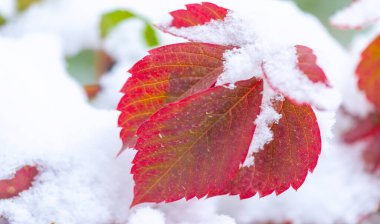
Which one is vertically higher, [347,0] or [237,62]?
[347,0]

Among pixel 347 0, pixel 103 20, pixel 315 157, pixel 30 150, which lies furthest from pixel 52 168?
pixel 347 0

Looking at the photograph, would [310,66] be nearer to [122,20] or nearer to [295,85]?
[295,85]

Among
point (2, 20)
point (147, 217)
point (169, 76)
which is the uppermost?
point (2, 20)

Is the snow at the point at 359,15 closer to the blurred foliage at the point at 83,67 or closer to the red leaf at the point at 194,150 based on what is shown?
the red leaf at the point at 194,150

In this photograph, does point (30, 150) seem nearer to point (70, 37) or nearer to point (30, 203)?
point (30, 203)

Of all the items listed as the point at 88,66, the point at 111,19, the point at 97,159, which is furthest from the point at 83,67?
the point at 97,159

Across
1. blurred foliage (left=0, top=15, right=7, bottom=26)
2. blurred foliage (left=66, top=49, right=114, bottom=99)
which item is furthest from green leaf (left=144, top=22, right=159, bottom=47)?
blurred foliage (left=0, top=15, right=7, bottom=26)

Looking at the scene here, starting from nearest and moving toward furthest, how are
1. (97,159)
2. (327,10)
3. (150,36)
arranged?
(97,159), (150,36), (327,10)
